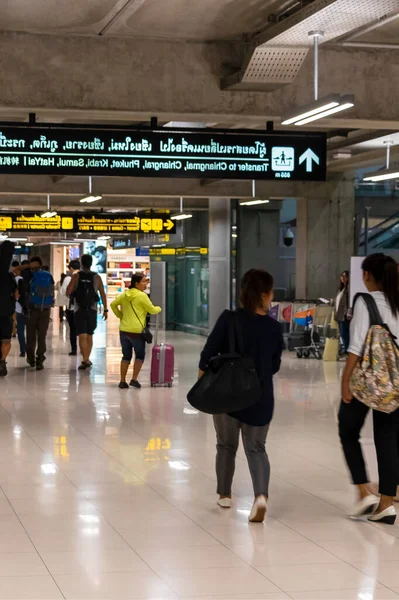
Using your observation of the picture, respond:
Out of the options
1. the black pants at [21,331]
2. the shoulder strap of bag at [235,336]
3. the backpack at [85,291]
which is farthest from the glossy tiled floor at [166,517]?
the black pants at [21,331]

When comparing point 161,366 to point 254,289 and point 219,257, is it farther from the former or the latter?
point 219,257

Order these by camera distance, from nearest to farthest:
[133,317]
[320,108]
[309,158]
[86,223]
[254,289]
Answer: [254,289]
[320,108]
[309,158]
[133,317]
[86,223]

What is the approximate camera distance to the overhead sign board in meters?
21.5

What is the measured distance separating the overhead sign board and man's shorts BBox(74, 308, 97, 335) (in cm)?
727

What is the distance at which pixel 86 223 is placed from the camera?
21.7 m

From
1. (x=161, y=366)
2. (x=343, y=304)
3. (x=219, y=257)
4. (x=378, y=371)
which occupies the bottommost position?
(x=161, y=366)

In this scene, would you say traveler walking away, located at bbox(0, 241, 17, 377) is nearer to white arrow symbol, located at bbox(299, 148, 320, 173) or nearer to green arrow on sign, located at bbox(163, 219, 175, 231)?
white arrow symbol, located at bbox(299, 148, 320, 173)

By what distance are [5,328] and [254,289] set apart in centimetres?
812

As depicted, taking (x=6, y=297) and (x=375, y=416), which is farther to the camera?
(x=6, y=297)

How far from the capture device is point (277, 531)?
216 inches

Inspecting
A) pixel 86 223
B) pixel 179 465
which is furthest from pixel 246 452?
pixel 86 223

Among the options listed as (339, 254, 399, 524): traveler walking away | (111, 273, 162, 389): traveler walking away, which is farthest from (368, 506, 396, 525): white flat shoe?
(111, 273, 162, 389): traveler walking away

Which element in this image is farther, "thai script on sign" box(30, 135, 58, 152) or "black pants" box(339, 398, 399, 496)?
"thai script on sign" box(30, 135, 58, 152)

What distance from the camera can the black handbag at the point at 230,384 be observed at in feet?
18.3
